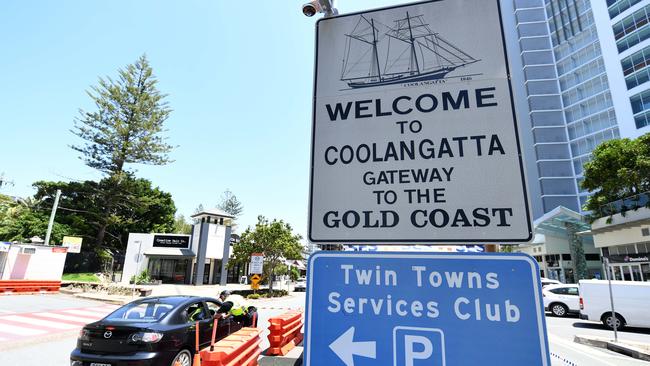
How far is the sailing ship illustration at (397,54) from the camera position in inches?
64.6

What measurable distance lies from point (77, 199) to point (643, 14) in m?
65.8

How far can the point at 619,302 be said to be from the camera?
1298 cm

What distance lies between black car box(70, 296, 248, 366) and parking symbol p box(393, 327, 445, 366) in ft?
19.4

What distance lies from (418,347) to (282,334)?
7547 mm

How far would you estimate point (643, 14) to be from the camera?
3716 centimetres

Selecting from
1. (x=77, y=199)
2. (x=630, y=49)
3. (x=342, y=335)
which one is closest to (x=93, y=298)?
(x=342, y=335)

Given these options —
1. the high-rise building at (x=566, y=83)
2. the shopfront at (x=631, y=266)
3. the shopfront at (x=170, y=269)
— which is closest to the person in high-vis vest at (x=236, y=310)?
the shopfront at (x=631, y=266)

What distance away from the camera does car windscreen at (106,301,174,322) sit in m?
6.52

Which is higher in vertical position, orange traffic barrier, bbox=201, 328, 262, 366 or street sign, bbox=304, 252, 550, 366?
street sign, bbox=304, 252, 550, 366

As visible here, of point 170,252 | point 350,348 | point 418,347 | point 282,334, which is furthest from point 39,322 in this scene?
point 170,252

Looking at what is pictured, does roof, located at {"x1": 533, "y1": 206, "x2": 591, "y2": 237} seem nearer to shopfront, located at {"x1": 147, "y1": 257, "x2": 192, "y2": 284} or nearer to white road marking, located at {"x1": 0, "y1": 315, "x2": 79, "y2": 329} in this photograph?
white road marking, located at {"x1": 0, "y1": 315, "x2": 79, "y2": 329}

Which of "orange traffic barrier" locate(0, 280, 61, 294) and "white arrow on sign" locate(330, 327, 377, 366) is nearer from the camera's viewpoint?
"white arrow on sign" locate(330, 327, 377, 366)

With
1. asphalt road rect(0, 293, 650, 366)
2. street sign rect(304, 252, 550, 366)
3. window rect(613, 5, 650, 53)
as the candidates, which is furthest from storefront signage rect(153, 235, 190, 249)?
window rect(613, 5, 650, 53)

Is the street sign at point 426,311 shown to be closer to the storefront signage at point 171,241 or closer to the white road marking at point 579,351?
the white road marking at point 579,351
